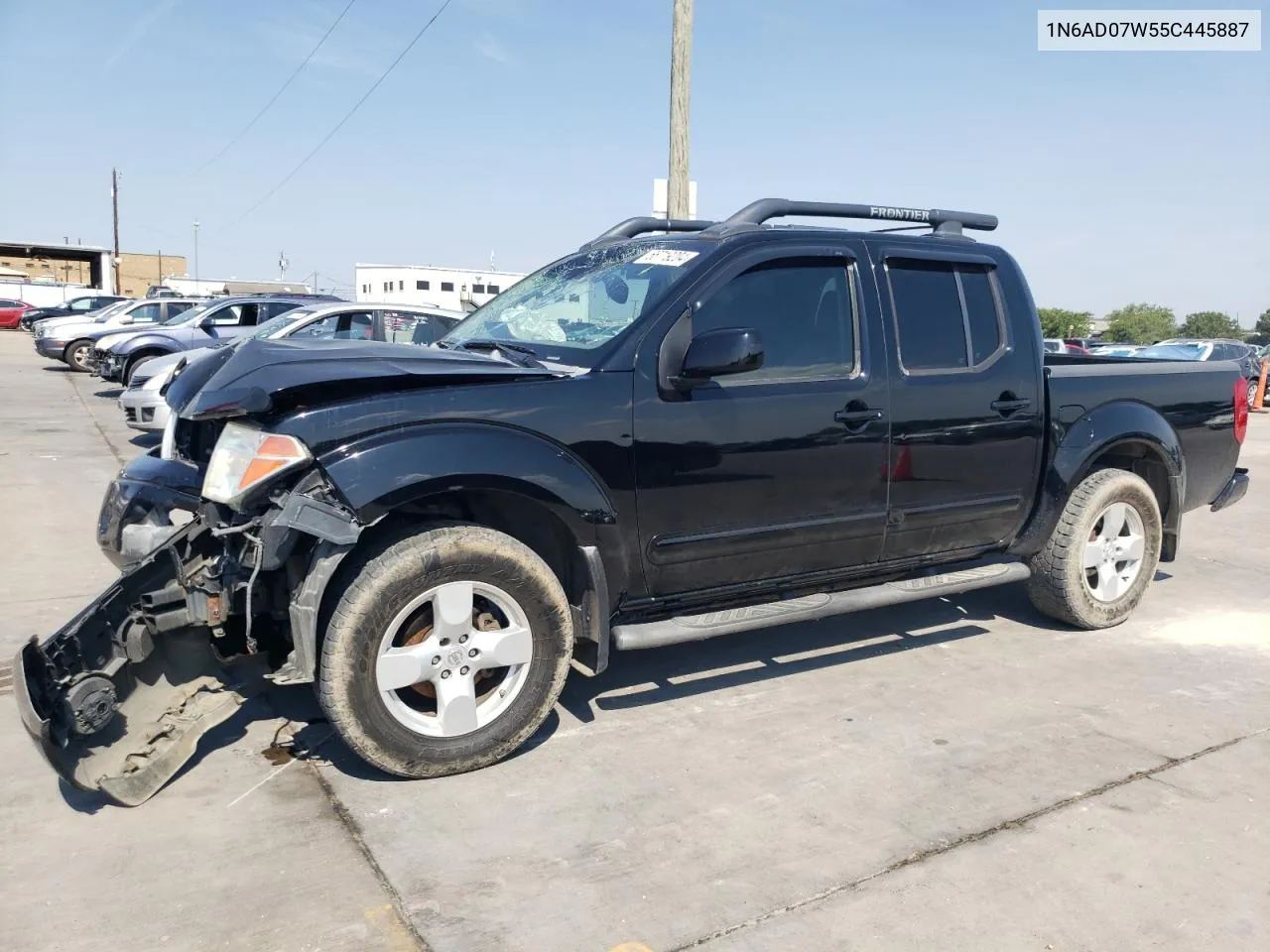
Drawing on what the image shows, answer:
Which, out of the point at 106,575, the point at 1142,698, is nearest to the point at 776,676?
the point at 1142,698

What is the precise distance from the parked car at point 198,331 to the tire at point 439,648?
13280 millimetres

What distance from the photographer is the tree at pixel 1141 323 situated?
75375 mm

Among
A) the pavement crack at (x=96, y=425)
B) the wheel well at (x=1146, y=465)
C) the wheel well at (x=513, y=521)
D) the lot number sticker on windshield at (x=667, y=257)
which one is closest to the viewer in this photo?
the wheel well at (x=513, y=521)

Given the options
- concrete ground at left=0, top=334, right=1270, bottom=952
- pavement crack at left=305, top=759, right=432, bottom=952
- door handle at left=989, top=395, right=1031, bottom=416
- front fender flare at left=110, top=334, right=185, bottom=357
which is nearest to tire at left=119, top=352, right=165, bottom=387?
front fender flare at left=110, top=334, right=185, bottom=357

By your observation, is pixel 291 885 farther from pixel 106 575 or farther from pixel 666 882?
pixel 106 575

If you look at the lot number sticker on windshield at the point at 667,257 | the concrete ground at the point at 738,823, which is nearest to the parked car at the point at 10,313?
the concrete ground at the point at 738,823

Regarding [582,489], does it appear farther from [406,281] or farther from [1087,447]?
[406,281]

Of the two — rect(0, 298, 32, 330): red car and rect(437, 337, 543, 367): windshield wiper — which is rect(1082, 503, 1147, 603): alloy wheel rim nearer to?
rect(437, 337, 543, 367): windshield wiper

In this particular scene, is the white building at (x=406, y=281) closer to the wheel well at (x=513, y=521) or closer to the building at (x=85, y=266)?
the building at (x=85, y=266)

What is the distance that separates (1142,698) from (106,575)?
18.3ft

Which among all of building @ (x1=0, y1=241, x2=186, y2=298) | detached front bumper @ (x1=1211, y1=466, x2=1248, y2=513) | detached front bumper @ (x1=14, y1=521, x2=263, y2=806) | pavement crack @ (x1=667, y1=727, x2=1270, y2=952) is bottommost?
pavement crack @ (x1=667, y1=727, x2=1270, y2=952)

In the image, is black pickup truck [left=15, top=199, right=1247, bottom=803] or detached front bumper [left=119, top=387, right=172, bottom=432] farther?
detached front bumper [left=119, top=387, right=172, bottom=432]

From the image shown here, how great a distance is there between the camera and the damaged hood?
3348 mm

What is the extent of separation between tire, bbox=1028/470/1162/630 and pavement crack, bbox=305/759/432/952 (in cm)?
370
